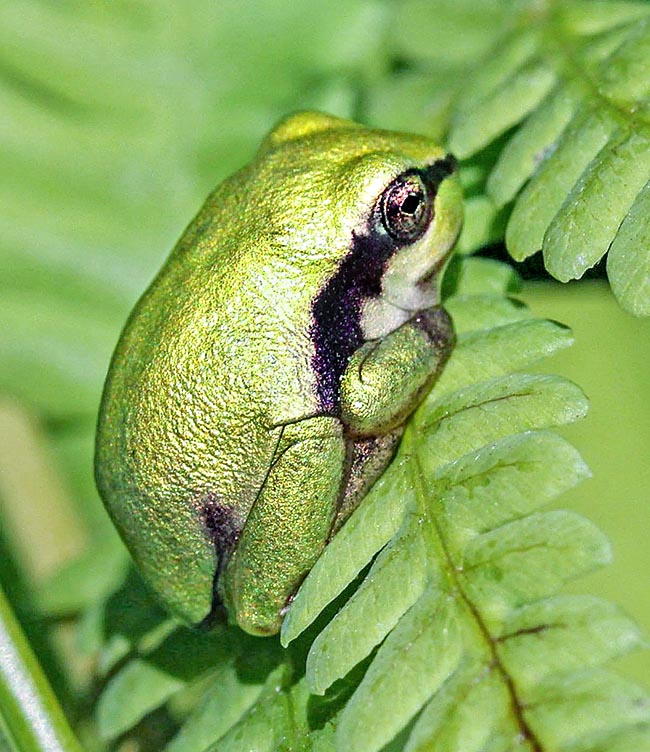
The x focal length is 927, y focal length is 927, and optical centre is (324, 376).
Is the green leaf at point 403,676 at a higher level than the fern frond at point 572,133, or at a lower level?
lower

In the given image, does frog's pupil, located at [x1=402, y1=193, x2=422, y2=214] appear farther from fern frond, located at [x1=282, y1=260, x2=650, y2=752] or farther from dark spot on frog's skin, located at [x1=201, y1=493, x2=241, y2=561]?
dark spot on frog's skin, located at [x1=201, y1=493, x2=241, y2=561]

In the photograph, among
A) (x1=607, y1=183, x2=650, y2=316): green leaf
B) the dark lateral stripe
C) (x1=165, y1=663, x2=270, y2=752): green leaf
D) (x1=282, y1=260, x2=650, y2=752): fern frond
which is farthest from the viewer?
the dark lateral stripe

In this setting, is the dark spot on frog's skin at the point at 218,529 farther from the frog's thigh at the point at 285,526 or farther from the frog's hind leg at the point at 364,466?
the frog's hind leg at the point at 364,466

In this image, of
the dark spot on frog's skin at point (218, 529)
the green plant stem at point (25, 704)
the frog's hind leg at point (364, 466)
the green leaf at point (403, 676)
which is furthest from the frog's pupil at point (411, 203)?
the green plant stem at point (25, 704)

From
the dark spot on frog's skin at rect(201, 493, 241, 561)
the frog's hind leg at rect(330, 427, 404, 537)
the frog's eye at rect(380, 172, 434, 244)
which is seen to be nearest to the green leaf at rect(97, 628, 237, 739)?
the dark spot on frog's skin at rect(201, 493, 241, 561)

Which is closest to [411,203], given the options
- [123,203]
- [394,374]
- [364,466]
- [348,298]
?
[348,298]

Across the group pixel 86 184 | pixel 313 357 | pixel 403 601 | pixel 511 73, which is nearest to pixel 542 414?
pixel 403 601

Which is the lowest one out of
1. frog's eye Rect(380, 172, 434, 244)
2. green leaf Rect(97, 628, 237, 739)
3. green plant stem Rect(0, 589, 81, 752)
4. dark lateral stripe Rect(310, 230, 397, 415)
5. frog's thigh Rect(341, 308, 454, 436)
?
green leaf Rect(97, 628, 237, 739)
